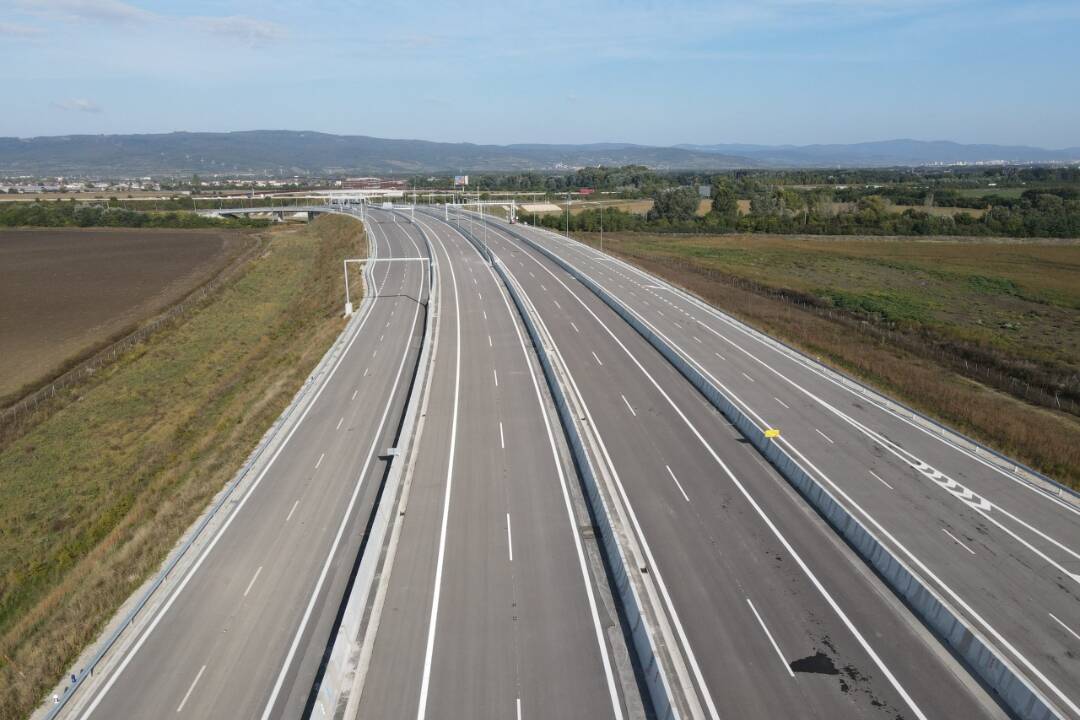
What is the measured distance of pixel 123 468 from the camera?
3353cm

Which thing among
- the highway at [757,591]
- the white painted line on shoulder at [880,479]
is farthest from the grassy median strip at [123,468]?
the white painted line on shoulder at [880,479]

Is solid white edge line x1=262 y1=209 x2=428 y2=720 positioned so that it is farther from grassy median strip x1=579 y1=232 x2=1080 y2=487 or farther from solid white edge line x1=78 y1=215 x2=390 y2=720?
grassy median strip x1=579 y1=232 x2=1080 y2=487

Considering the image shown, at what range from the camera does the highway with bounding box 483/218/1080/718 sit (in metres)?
18.3

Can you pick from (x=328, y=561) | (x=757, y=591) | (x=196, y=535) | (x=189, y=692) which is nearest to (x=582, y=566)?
(x=757, y=591)

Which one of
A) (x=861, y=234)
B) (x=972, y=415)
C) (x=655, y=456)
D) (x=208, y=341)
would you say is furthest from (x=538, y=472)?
(x=861, y=234)

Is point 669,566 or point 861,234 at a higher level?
point 861,234

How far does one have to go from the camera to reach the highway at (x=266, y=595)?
16609mm

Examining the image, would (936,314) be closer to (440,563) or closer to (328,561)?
(440,563)

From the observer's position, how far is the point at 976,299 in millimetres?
71562

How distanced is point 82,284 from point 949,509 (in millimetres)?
88236

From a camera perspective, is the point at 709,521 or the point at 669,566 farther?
the point at 709,521

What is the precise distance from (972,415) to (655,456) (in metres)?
18.4

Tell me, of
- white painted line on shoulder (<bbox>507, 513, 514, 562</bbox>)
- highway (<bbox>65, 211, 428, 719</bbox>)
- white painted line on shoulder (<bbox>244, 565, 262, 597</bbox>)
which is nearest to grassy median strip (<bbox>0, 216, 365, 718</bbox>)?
highway (<bbox>65, 211, 428, 719</bbox>)

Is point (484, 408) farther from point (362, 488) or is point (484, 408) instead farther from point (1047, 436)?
point (1047, 436)
